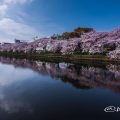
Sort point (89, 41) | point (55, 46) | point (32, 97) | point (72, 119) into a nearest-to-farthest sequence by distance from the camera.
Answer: point (72, 119), point (32, 97), point (89, 41), point (55, 46)

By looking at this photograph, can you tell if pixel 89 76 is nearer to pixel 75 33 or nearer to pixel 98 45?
pixel 98 45

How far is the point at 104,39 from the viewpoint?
6028cm

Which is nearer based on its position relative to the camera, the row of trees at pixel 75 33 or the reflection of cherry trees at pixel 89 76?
the reflection of cherry trees at pixel 89 76

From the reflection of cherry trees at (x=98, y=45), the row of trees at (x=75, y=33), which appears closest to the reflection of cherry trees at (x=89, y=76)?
the reflection of cherry trees at (x=98, y=45)

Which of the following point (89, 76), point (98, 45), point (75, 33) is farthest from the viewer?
point (75, 33)

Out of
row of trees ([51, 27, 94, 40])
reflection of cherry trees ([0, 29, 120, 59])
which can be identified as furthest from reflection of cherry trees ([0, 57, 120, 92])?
row of trees ([51, 27, 94, 40])

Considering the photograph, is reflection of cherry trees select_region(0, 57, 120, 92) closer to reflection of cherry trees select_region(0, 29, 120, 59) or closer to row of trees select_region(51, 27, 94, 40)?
reflection of cherry trees select_region(0, 29, 120, 59)

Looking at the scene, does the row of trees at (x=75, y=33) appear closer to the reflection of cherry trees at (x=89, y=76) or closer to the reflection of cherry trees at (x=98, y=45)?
the reflection of cherry trees at (x=98, y=45)

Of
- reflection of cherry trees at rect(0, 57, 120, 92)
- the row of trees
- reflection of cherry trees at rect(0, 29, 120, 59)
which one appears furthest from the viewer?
the row of trees

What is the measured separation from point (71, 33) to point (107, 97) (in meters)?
85.3

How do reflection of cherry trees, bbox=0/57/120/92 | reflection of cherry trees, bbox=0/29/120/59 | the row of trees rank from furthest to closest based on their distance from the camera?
the row of trees, reflection of cherry trees, bbox=0/29/120/59, reflection of cherry trees, bbox=0/57/120/92

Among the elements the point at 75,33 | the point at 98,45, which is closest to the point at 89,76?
the point at 98,45

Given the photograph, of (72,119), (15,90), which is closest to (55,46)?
(15,90)

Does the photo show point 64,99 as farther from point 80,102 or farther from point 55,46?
point 55,46
